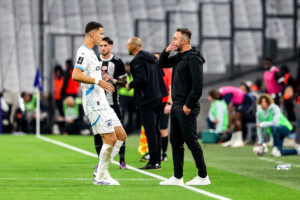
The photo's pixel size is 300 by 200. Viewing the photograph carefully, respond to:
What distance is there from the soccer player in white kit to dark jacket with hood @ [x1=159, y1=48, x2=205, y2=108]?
0.87 metres

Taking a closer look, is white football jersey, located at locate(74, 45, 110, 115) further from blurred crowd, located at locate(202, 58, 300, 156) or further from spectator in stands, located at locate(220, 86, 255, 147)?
spectator in stands, located at locate(220, 86, 255, 147)

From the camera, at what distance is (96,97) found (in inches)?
368

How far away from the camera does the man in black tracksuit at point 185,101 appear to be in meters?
9.30

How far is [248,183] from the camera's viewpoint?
10.1m

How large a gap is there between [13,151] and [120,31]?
29491 millimetres

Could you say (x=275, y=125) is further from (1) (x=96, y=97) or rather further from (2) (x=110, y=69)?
(1) (x=96, y=97)

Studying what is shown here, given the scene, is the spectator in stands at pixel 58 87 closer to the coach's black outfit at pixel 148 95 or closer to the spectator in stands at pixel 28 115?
the spectator in stands at pixel 28 115

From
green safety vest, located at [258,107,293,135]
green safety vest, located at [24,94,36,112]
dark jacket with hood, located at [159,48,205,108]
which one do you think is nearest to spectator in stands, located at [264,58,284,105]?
green safety vest, located at [258,107,293,135]

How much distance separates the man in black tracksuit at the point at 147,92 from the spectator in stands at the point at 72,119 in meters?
Result: 12.5

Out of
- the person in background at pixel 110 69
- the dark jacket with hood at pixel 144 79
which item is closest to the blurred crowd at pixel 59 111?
the dark jacket with hood at pixel 144 79

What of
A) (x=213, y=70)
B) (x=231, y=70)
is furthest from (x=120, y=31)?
(x=231, y=70)

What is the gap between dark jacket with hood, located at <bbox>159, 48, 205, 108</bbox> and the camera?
928 cm

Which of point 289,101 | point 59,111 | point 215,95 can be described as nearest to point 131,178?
point 215,95

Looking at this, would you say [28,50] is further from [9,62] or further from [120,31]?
[120,31]
